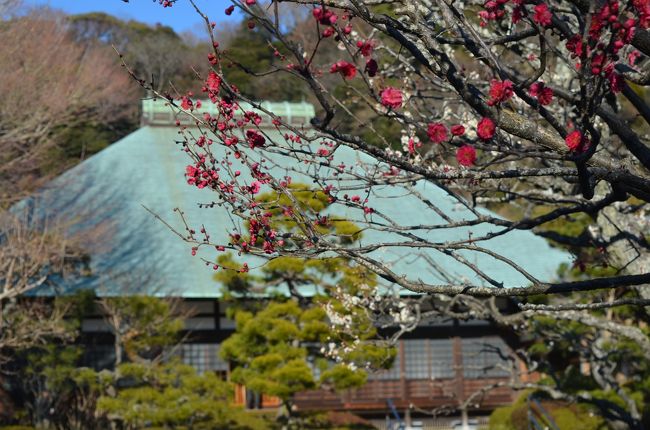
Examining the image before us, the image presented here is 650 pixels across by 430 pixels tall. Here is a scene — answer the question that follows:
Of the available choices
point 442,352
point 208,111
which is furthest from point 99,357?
point 208,111

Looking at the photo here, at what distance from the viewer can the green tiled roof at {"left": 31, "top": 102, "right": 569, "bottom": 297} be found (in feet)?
61.4

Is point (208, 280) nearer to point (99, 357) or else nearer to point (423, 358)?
point (99, 357)

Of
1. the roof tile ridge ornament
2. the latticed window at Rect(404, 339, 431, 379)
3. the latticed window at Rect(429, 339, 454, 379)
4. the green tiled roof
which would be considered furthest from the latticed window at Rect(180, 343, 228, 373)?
the roof tile ridge ornament

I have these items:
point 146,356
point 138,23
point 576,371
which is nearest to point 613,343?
point 576,371

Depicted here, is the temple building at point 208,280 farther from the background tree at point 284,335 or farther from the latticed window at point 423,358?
the background tree at point 284,335

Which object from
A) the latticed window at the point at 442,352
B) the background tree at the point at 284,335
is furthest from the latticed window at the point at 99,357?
the latticed window at the point at 442,352

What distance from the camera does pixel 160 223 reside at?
70.8ft

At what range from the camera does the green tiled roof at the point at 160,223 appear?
18.7m

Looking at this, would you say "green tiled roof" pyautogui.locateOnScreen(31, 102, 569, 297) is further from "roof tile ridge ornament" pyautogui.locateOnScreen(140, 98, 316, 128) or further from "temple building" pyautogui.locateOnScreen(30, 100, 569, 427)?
"roof tile ridge ornament" pyautogui.locateOnScreen(140, 98, 316, 128)

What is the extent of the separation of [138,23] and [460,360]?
29.5 meters

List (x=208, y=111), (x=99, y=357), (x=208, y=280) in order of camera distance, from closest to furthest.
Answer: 1. (x=99, y=357)
2. (x=208, y=280)
3. (x=208, y=111)

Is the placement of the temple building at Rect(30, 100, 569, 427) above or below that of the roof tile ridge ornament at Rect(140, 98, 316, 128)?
below

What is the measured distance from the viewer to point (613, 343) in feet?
47.3

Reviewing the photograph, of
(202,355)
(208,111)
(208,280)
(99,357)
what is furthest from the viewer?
(208,111)
